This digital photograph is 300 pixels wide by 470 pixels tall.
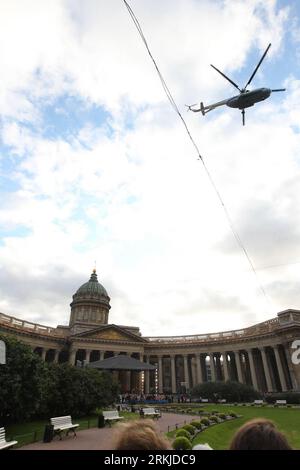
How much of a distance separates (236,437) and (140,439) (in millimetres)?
812

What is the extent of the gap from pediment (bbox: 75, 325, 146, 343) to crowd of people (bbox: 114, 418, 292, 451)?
6411 centimetres

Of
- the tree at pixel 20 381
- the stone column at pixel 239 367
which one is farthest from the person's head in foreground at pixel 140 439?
the stone column at pixel 239 367

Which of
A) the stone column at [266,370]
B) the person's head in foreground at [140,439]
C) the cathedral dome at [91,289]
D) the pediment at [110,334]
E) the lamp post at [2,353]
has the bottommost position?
the person's head in foreground at [140,439]

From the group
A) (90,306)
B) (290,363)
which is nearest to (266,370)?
(290,363)

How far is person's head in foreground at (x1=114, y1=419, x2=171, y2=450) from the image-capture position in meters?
2.66

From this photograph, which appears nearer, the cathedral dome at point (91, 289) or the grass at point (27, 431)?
the grass at point (27, 431)

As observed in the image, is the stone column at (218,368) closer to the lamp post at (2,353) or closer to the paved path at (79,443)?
the paved path at (79,443)

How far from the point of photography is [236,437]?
2613 mm

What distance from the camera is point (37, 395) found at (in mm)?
16266

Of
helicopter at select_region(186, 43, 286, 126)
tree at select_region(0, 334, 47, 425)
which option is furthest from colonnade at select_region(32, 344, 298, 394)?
helicopter at select_region(186, 43, 286, 126)

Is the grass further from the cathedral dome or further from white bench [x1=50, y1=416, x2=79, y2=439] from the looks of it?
the cathedral dome

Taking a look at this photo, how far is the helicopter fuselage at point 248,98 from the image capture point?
28.3 feet

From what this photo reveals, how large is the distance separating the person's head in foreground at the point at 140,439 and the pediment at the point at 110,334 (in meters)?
64.1

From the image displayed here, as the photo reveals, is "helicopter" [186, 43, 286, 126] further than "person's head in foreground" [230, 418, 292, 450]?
Yes
